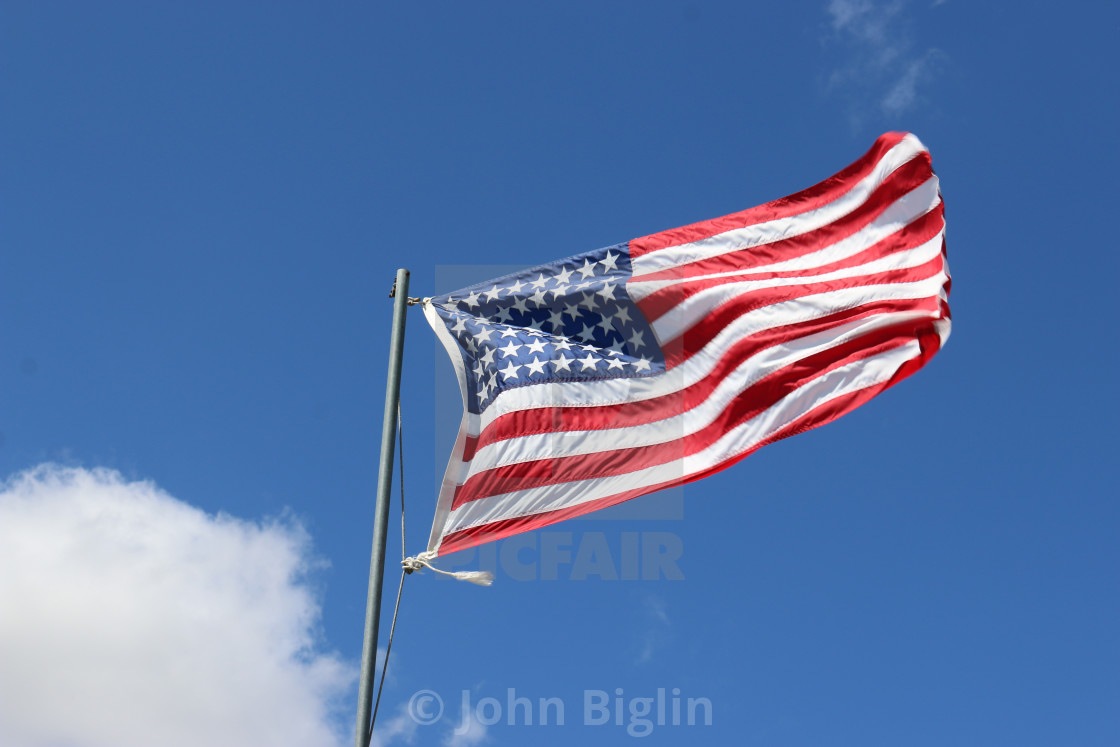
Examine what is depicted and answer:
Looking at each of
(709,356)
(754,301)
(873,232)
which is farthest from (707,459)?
(873,232)

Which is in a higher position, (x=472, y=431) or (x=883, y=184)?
(x=883, y=184)

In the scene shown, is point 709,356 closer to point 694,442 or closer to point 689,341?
point 689,341

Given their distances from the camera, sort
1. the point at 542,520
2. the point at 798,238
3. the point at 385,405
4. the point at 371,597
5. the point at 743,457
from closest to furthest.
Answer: the point at 371,597 → the point at 385,405 → the point at 542,520 → the point at 743,457 → the point at 798,238

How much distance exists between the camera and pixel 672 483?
1191 centimetres

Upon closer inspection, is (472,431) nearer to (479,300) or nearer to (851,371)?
(479,300)

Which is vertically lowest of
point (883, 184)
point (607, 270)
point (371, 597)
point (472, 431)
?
point (371, 597)

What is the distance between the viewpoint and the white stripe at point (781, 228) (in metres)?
12.9

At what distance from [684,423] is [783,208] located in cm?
307

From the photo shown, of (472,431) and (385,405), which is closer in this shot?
(385,405)

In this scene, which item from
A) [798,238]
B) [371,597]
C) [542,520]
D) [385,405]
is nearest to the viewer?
[371,597]

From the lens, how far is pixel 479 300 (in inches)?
463

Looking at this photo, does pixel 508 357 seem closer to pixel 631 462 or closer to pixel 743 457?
pixel 631 462

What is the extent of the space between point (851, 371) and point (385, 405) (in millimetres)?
5560

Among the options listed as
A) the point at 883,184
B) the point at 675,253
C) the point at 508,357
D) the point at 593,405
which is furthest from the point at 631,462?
the point at 883,184
